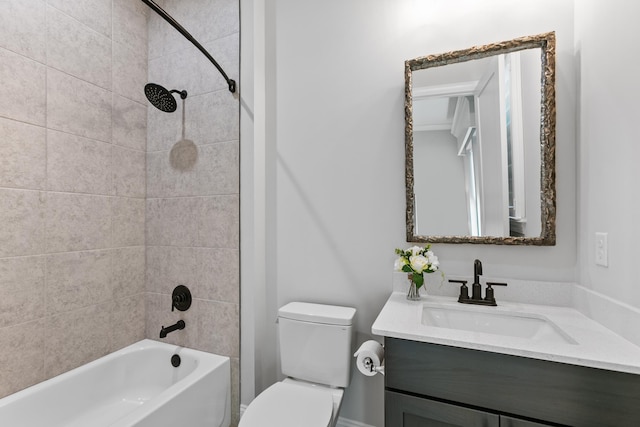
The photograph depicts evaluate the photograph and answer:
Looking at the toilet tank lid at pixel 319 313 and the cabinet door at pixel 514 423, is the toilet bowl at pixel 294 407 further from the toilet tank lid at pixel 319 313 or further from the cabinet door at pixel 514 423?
the cabinet door at pixel 514 423

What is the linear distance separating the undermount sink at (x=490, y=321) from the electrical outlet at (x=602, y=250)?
28cm

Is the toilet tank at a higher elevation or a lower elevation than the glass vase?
lower

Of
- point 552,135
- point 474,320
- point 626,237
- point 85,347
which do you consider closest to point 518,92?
point 552,135

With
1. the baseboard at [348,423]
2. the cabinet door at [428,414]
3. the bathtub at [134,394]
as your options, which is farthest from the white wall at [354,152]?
the cabinet door at [428,414]

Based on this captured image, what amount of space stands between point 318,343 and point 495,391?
798mm

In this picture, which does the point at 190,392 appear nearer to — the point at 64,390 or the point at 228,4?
the point at 64,390

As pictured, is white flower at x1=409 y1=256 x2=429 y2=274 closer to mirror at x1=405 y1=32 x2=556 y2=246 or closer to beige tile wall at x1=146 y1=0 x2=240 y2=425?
mirror at x1=405 y1=32 x2=556 y2=246

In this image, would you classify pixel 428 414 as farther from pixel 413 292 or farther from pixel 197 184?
pixel 197 184

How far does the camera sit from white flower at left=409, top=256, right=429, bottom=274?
1.33 meters

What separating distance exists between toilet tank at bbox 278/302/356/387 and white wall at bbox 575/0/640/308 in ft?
3.31

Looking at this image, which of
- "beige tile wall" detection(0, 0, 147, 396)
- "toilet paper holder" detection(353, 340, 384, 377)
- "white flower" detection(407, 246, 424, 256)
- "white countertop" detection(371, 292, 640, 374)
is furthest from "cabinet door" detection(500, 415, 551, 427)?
"beige tile wall" detection(0, 0, 147, 396)

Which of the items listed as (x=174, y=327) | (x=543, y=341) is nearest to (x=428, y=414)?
(x=543, y=341)

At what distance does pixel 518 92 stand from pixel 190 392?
2022 mm

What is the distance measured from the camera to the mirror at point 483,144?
51.5 inches
